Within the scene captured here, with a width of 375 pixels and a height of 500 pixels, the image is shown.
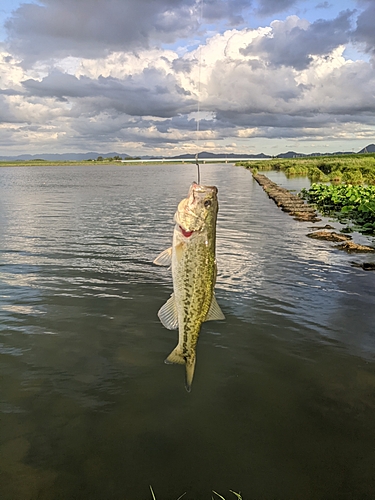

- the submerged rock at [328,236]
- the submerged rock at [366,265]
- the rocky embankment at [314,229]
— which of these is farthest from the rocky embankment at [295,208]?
the submerged rock at [366,265]

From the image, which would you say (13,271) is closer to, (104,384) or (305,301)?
(104,384)

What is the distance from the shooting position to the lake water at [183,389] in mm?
5574

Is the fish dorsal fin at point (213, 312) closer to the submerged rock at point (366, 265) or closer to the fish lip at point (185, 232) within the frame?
the fish lip at point (185, 232)

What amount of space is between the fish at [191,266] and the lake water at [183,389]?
2288 millimetres

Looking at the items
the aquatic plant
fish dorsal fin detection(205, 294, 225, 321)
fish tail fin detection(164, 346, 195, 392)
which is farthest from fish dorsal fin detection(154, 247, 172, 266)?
the aquatic plant

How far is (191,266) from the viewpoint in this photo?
4297mm

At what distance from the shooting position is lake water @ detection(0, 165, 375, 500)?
18.3ft

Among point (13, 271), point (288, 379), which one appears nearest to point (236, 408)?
point (288, 379)

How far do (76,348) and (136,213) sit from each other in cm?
2273

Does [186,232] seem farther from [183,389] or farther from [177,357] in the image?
[183,389]

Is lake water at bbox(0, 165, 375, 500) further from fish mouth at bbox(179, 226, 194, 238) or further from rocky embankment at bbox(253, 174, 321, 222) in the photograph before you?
rocky embankment at bbox(253, 174, 321, 222)

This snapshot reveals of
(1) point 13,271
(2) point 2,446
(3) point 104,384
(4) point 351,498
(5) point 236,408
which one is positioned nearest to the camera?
(4) point 351,498

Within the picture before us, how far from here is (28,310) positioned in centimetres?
1091

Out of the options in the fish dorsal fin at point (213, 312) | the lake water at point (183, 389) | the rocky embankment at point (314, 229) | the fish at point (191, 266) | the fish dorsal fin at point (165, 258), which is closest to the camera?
the fish at point (191, 266)
